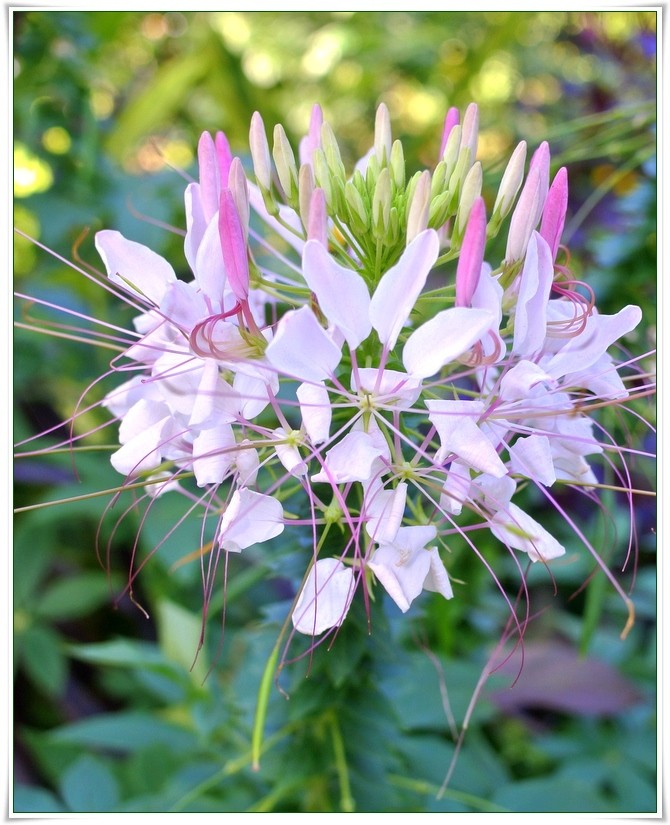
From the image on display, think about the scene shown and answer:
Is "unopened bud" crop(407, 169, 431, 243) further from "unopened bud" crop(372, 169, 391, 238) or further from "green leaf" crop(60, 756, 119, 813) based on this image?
"green leaf" crop(60, 756, 119, 813)

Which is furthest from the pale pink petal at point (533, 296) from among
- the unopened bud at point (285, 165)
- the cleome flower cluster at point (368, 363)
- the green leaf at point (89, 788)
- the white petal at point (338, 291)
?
the green leaf at point (89, 788)

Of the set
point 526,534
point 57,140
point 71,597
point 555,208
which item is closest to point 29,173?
point 57,140

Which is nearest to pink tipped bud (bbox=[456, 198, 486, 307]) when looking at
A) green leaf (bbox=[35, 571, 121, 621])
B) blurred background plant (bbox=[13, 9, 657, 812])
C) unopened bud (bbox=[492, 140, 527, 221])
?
unopened bud (bbox=[492, 140, 527, 221])

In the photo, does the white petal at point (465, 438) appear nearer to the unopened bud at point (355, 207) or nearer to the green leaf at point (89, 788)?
the unopened bud at point (355, 207)

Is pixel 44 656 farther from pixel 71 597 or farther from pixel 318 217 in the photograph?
pixel 318 217

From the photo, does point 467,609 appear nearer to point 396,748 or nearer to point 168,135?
point 396,748

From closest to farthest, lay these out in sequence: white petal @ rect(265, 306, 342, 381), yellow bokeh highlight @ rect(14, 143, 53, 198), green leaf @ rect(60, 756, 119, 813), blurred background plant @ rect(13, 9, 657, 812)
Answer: white petal @ rect(265, 306, 342, 381) < blurred background plant @ rect(13, 9, 657, 812) < green leaf @ rect(60, 756, 119, 813) < yellow bokeh highlight @ rect(14, 143, 53, 198)
